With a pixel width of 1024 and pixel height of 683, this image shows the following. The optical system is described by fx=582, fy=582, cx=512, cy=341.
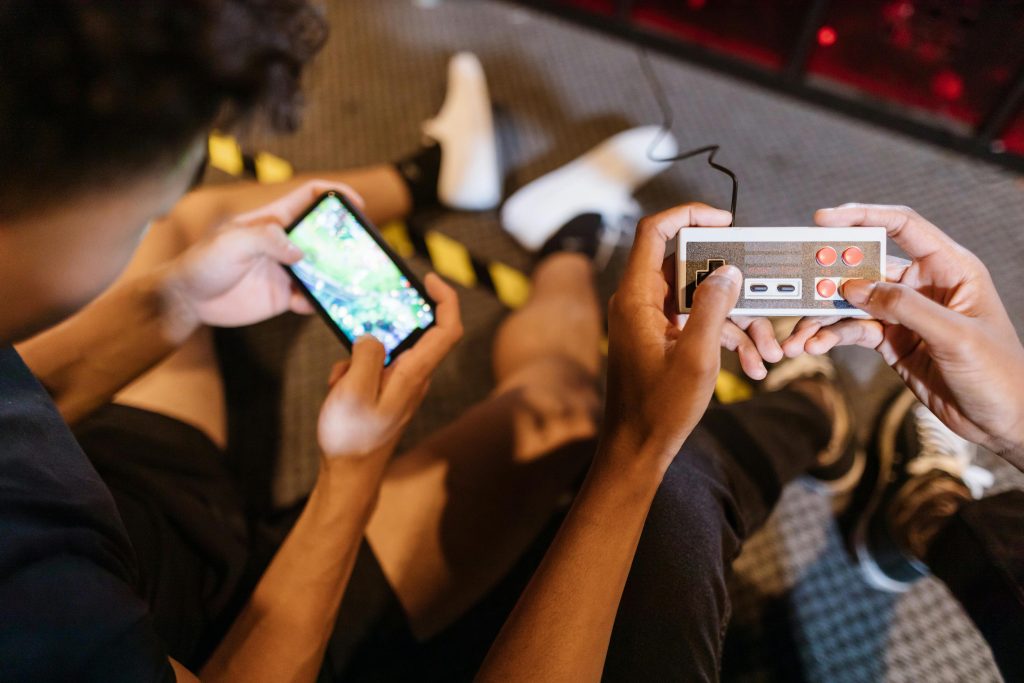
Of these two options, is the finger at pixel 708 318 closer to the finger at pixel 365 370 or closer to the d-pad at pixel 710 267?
the d-pad at pixel 710 267

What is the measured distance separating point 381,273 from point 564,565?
1.46ft

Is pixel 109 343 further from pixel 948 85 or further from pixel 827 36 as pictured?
pixel 948 85

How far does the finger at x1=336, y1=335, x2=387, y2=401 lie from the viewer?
64cm

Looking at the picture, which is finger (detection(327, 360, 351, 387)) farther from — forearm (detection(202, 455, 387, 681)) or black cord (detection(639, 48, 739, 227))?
black cord (detection(639, 48, 739, 227))

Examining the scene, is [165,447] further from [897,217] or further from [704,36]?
[704,36]

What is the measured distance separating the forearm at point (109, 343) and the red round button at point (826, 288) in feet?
2.43

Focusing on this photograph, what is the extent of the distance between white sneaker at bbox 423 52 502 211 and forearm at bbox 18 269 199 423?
618 mm

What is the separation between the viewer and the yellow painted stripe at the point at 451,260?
117 centimetres

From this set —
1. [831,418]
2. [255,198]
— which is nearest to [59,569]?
[255,198]

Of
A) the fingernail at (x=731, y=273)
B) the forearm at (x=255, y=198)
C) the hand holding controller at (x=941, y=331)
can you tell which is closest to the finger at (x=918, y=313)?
the hand holding controller at (x=941, y=331)

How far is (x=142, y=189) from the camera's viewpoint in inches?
15.8

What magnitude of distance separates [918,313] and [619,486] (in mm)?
272

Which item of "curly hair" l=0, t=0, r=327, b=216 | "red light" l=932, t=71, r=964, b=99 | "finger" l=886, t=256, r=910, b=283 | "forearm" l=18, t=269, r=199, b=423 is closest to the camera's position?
"curly hair" l=0, t=0, r=327, b=216

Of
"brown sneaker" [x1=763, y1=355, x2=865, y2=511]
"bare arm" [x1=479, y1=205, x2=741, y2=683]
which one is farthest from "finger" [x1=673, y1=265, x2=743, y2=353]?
"brown sneaker" [x1=763, y1=355, x2=865, y2=511]
